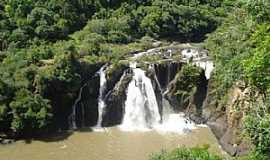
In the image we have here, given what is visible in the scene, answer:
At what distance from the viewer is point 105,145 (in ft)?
88.5

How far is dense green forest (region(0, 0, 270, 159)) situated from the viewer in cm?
1697

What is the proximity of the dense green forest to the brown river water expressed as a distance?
1.34 m

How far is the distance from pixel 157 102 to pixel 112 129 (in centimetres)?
343

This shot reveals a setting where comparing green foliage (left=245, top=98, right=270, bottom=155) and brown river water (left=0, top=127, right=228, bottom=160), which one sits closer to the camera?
green foliage (left=245, top=98, right=270, bottom=155)

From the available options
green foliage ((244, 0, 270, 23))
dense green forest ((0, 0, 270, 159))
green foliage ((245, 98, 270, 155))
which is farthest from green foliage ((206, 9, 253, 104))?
green foliage ((245, 98, 270, 155))

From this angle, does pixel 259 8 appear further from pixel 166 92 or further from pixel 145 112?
pixel 166 92

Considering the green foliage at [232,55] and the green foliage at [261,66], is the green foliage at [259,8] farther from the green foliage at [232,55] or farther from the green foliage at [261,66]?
the green foliage at [232,55]

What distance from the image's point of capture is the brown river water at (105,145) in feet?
84.4

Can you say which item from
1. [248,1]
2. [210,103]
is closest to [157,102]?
[210,103]

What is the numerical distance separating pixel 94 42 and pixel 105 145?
10.4 meters

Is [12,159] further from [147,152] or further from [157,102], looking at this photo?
[157,102]

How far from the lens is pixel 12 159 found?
25547mm

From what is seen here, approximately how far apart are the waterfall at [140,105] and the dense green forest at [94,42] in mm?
2251

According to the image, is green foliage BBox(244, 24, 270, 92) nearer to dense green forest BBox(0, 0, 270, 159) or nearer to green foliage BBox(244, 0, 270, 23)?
dense green forest BBox(0, 0, 270, 159)
